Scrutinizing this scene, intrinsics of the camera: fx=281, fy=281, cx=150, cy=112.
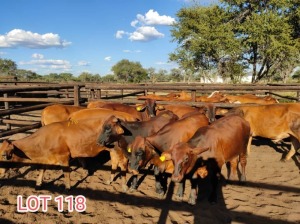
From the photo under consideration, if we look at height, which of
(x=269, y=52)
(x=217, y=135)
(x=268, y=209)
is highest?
(x=269, y=52)

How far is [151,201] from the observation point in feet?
15.7

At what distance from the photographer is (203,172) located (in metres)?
4.67

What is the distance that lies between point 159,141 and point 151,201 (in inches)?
40.3

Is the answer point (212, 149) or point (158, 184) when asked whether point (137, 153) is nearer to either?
point (158, 184)

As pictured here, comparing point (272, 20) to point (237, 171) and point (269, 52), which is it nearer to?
point (269, 52)

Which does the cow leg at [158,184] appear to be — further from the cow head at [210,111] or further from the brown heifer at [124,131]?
the cow head at [210,111]

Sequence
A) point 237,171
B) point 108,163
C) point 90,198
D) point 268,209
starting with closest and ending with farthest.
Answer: point 268,209 < point 90,198 < point 237,171 < point 108,163

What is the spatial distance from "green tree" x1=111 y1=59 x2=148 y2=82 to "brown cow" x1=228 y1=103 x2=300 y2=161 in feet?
235

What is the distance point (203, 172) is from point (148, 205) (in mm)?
1052

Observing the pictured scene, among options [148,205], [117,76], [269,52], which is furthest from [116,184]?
[117,76]

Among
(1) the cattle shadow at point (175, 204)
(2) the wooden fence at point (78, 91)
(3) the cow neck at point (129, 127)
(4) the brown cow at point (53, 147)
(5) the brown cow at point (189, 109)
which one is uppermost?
(2) the wooden fence at point (78, 91)

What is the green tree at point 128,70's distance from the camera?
7994 cm

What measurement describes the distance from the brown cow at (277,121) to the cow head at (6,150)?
4.76 meters

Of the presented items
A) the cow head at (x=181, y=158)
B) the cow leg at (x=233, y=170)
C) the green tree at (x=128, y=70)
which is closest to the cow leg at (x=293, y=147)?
the cow leg at (x=233, y=170)
